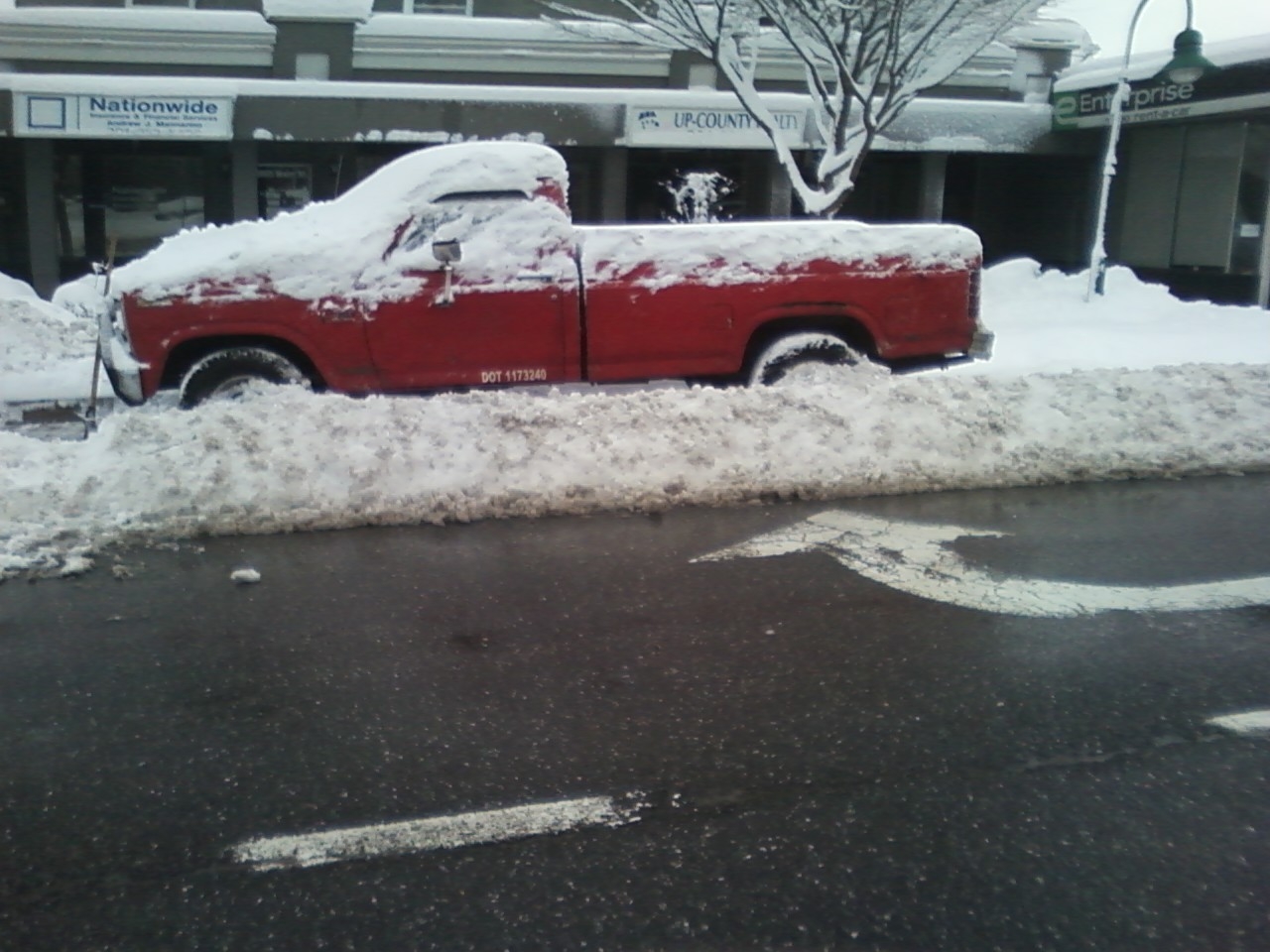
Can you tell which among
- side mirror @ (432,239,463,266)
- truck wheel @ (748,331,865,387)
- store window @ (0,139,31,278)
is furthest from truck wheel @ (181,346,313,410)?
store window @ (0,139,31,278)

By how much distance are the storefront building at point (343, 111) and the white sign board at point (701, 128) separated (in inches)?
1.3

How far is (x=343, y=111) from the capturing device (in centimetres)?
1806

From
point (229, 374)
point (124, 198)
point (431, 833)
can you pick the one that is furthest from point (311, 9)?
point (431, 833)

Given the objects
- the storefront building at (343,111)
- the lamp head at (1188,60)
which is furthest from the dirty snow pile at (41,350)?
the lamp head at (1188,60)

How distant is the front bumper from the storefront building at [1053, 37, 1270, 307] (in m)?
16.0

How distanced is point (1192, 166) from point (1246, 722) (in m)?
19.6

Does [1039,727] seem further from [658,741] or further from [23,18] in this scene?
[23,18]

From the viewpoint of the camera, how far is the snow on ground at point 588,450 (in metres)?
6.39

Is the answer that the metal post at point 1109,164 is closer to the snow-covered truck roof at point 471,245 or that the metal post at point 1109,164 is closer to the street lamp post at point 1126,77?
the street lamp post at point 1126,77

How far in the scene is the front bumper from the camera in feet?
26.5

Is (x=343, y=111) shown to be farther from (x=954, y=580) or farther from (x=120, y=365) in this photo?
(x=954, y=580)

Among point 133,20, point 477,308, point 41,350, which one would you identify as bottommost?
point 41,350

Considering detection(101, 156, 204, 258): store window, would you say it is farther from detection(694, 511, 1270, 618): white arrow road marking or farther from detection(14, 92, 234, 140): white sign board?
detection(694, 511, 1270, 618): white arrow road marking

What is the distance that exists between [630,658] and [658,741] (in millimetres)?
738
